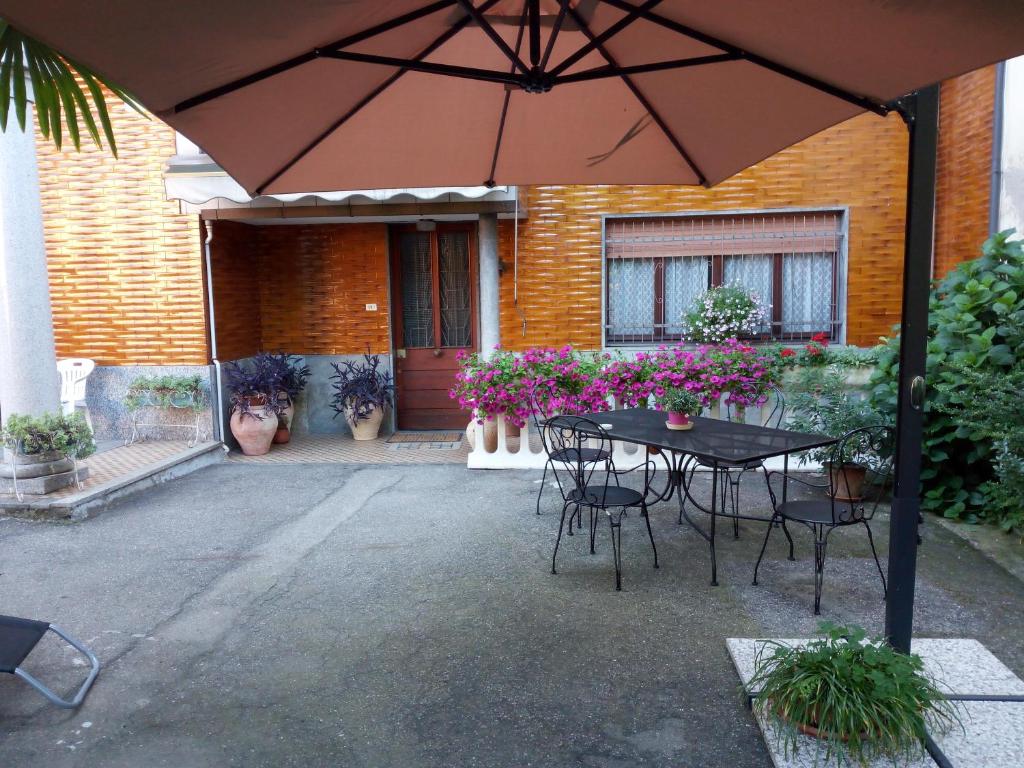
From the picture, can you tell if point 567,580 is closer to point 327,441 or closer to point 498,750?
point 498,750

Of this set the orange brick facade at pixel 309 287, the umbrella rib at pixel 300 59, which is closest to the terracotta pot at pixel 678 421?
the umbrella rib at pixel 300 59

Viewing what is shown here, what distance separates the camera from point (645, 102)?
3.43 metres

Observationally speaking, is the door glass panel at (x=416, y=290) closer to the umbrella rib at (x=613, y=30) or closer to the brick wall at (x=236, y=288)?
the brick wall at (x=236, y=288)

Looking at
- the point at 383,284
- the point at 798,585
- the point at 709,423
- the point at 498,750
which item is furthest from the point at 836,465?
the point at 383,284

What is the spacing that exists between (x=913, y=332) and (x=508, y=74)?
1.76m

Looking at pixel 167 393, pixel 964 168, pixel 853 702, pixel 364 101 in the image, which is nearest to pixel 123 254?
pixel 167 393

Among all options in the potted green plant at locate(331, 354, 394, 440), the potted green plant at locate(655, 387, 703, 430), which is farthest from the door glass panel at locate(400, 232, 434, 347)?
the potted green plant at locate(655, 387, 703, 430)

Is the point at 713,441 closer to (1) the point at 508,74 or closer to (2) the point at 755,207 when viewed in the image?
(1) the point at 508,74

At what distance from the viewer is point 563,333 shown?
8586mm

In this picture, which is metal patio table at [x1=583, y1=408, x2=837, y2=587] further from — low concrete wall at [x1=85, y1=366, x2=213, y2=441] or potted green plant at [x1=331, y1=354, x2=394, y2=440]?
low concrete wall at [x1=85, y1=366, x2=213, y2=441]

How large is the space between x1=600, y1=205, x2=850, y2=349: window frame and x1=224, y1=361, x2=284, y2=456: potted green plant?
3753 millimetres

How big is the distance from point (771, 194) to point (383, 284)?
4518 mm

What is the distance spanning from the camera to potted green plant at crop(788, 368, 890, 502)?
231 inches

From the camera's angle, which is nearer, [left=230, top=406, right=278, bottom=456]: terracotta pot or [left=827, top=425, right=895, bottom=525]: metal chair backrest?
[left=827, top=425, right=895, bottom=525]: metal chair backrest
